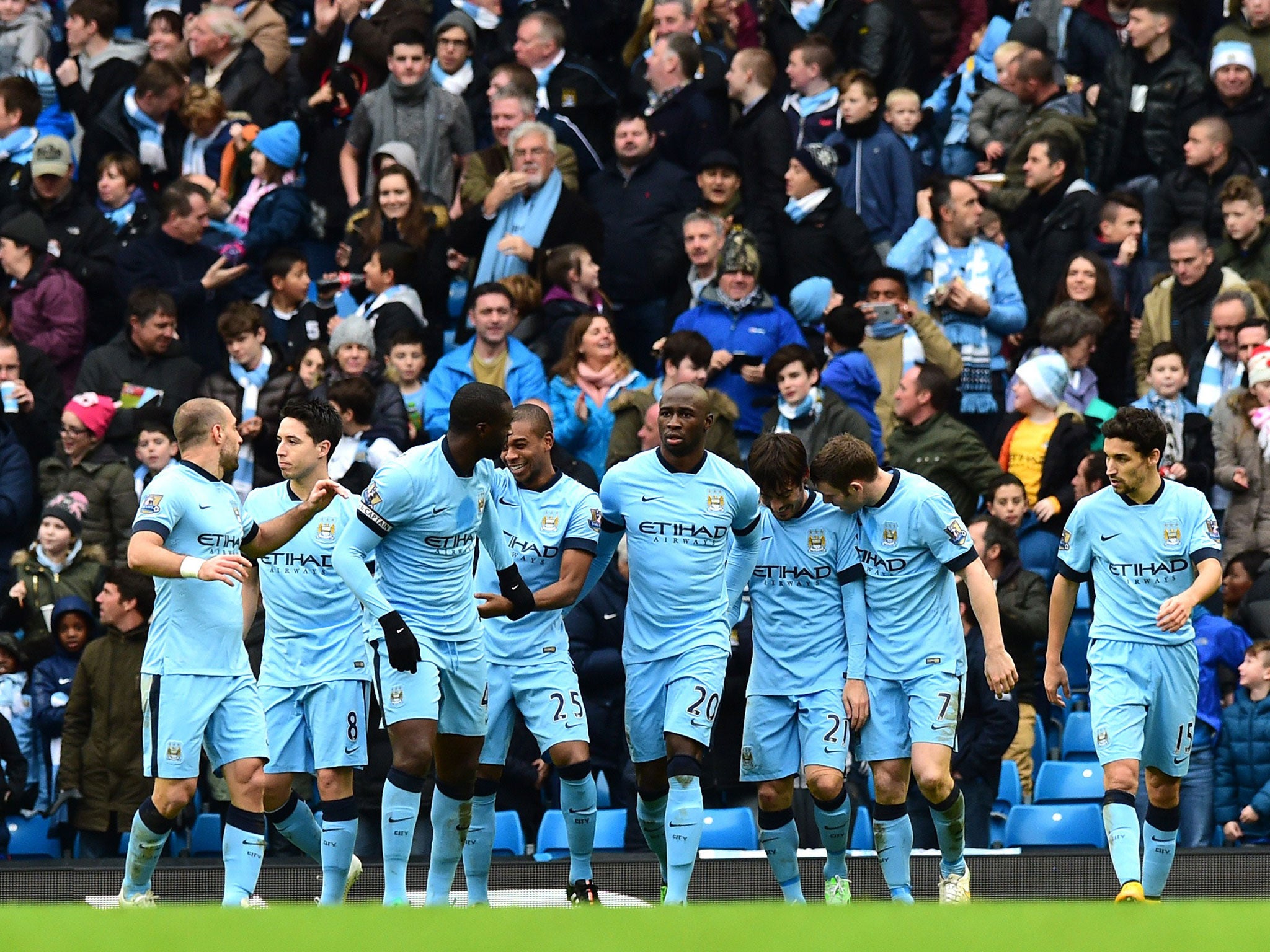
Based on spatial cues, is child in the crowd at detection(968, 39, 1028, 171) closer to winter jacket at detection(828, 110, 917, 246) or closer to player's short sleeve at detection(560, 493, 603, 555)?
winter jacket at detection(828, 110, 917, 246)

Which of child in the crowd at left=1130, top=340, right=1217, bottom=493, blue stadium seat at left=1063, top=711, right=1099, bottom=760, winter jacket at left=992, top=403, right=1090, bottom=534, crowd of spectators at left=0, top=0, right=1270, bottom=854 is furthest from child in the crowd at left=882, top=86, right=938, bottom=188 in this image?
blue stadium seat at left=1063, top=711, right=1099, bottom=760

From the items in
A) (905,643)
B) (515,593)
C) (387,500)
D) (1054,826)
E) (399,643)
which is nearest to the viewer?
(399,643)

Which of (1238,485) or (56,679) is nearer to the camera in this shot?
(56,679)

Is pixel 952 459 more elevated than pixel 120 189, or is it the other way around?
pixel 120 189

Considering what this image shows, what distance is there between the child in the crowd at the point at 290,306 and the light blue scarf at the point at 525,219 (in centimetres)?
119

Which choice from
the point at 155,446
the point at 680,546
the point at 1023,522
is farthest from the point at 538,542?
the point at 1023,522

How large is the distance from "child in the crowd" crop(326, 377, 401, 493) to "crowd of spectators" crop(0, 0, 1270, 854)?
0.03 metres

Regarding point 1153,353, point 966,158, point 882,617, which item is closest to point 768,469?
point 882,617

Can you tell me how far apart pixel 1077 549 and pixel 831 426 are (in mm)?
2696

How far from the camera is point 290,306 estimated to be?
14648mm

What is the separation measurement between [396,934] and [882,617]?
5.50 meters

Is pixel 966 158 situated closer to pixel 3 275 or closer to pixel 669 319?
pixel 669 319

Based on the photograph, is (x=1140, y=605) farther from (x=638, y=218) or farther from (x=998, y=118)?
(x=998, y=118)

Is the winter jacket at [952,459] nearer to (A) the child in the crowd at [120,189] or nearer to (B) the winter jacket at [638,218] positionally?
(B) the winter jacket at [638,218]
